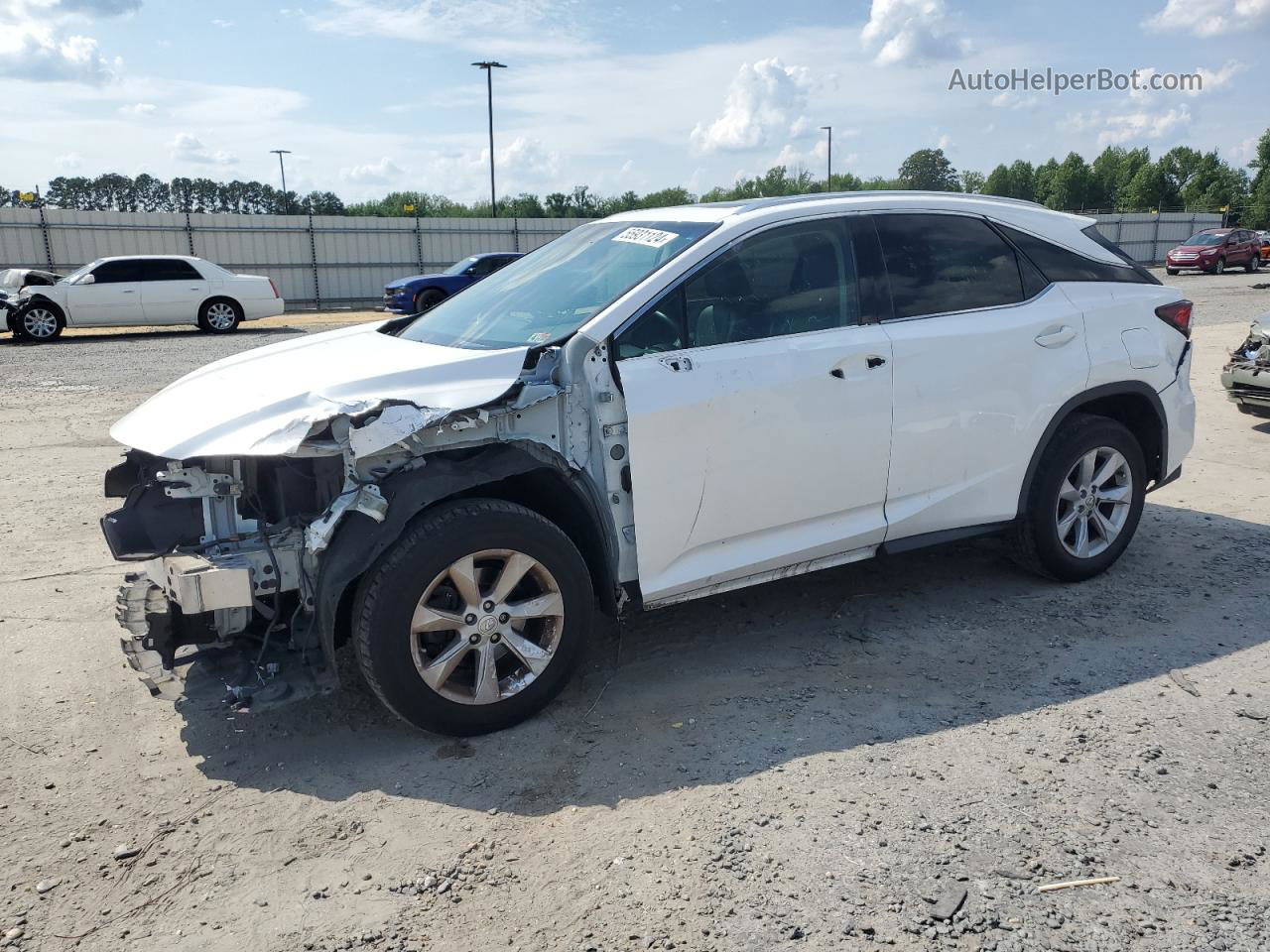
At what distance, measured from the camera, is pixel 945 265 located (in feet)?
14.7

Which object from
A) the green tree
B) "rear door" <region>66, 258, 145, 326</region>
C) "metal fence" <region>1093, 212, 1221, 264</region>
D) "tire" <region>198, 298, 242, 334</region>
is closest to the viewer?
"rear door" <region>66, 258, 145, 326</region>

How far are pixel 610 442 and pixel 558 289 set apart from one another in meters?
0.92

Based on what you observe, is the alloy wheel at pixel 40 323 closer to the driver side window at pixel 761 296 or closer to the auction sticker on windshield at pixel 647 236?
the auction sticker on windshield at pixel 647 236

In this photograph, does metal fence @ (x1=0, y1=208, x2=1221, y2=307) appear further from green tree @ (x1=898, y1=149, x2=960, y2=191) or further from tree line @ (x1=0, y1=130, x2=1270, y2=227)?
green tree @ (x1=898, y1=149, x2=960, y2=191)

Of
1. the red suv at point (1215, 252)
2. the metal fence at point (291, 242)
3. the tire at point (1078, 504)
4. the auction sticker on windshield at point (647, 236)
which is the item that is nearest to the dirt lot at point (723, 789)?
the tire at point (1078, 504)

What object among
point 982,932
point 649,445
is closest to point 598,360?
point 649,445

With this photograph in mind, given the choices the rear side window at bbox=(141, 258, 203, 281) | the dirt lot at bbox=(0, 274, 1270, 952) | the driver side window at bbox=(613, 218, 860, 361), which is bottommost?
the dirt lot at bbox=(0, 274, 1270, 952)

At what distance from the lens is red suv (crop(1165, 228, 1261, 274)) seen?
34312mm

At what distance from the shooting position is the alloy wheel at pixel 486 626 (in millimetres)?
3432

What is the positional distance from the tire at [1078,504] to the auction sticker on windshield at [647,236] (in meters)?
2.11

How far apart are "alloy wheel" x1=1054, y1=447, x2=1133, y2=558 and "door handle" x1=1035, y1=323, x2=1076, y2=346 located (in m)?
0.58

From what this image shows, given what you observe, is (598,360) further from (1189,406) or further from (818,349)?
(1189,406)

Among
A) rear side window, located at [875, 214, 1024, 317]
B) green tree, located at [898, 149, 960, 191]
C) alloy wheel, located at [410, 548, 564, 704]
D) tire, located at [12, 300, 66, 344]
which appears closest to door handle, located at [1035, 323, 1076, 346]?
rear side window, located at [875, 214, 1024, 317]

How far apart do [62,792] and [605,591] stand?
6.49 feet
